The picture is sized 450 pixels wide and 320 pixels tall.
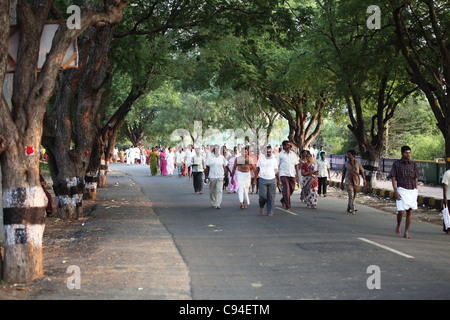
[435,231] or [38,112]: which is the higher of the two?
[38,112]

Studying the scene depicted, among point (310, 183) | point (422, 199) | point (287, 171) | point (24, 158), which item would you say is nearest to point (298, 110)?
point (422, 199)

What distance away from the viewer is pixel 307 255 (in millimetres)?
8961

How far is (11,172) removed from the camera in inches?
290

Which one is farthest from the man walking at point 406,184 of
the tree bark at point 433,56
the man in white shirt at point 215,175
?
the man in white shirt at point 215,175

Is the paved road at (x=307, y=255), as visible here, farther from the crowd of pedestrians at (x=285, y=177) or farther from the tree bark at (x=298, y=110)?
the tree bark at (x=298, y=110)

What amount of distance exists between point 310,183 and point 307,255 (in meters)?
7.79

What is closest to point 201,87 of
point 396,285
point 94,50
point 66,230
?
point 94,50

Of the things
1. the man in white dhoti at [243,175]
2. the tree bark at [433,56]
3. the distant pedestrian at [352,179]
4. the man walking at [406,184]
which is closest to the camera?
the man walking at [406,184]

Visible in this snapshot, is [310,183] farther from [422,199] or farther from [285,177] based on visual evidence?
[422,199]

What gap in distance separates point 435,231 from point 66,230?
817 centimetres

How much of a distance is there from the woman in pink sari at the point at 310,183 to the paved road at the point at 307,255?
1.20 meters

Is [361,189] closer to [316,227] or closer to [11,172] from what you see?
[316,227]

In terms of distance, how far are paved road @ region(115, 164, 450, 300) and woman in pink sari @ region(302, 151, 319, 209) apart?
1202 millimetres

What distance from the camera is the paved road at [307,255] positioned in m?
6.78
